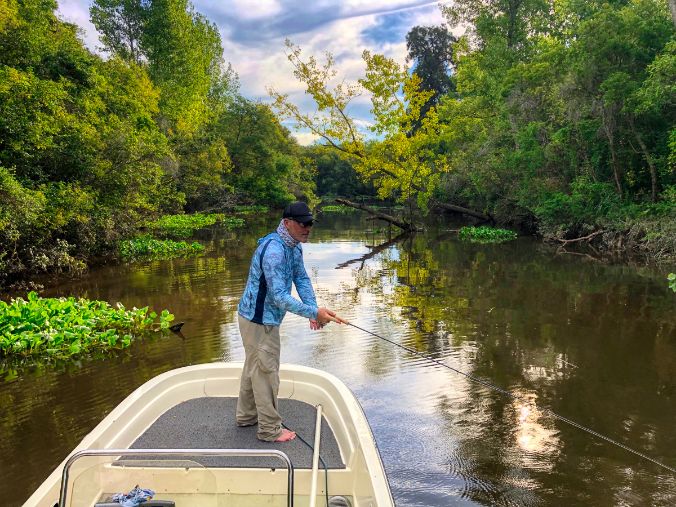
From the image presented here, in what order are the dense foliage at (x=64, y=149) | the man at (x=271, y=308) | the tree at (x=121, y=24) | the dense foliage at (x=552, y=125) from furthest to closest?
1. the tree at (x=121, y=24)
2. the dense foliage at (x=552, y=125)
3. the dense foliage at (x=64, y=149)
4. the man at (x=271, y=308)

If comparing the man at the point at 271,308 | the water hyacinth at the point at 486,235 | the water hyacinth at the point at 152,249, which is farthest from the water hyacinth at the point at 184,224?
the man at the point at 271,308

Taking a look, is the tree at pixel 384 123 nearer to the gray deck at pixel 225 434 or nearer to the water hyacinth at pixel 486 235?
the water hyacinth at pixel 486 235

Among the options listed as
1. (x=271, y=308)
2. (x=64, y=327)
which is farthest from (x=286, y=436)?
(x=64, y=327)

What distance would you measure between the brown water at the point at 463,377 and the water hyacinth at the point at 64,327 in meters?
0.45

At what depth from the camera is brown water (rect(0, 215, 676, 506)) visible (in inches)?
163

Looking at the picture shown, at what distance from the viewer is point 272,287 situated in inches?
131

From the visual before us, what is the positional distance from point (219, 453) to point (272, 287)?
1209 millimetres

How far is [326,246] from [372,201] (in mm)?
38979

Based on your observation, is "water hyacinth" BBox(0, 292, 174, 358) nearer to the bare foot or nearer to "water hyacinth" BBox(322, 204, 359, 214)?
the bare foot

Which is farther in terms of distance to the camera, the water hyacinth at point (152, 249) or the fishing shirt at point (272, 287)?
the water hyacinth at point (152, 249)

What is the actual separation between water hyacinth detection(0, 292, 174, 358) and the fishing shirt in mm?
4769

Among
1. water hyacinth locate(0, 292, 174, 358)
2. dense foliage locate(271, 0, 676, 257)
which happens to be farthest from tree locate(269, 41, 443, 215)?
water hyacinth locate(0, 292, 174, 358)

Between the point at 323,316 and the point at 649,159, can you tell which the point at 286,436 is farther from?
the point at 649,159

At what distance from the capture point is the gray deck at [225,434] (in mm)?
3244
